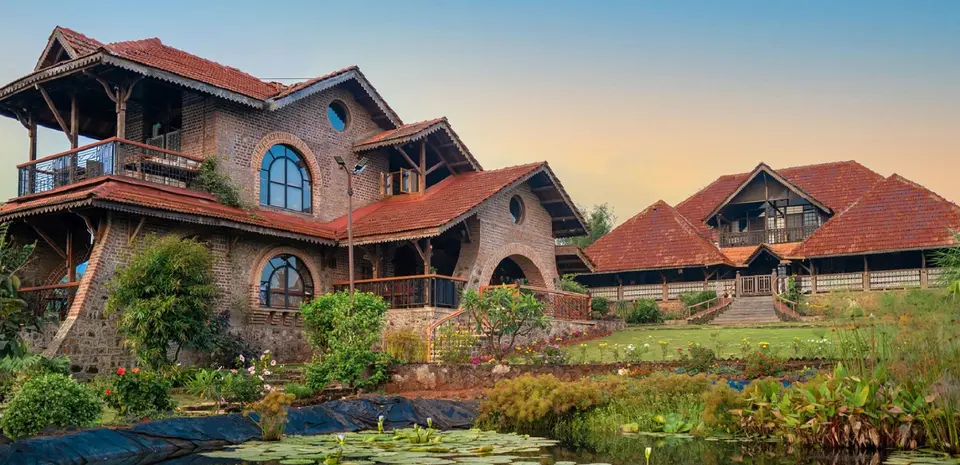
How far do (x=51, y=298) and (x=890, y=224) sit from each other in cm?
2735

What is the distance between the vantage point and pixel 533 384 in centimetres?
1518

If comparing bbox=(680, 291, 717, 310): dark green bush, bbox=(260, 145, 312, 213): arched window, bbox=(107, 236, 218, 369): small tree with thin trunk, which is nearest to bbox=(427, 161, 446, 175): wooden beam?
Answer: bbox=(260, 145, 312, 213): arched window

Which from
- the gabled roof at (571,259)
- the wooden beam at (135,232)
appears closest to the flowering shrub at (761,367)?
the wooden beam at (135,232)

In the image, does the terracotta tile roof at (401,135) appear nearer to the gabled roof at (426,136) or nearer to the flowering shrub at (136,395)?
the gabled roof at (426,136)

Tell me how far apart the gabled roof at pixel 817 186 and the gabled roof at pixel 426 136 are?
16.9 metres

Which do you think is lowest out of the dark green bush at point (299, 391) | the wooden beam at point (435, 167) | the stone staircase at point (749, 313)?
the dark green bush at point (299, 391)

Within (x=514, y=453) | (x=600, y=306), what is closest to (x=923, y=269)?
(x=600, y=306)

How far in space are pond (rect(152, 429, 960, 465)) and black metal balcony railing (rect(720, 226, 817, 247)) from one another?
28747 millimetres

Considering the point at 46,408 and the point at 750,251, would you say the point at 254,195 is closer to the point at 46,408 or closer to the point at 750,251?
the point at 46,408

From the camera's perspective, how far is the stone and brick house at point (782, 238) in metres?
A: 33.9

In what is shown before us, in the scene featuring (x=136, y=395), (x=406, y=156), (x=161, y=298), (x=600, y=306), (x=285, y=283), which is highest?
(x=406, y=156)

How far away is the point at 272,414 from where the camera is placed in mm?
13398

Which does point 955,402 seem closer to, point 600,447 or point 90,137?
point 600,447

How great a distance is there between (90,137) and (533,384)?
18.1m
